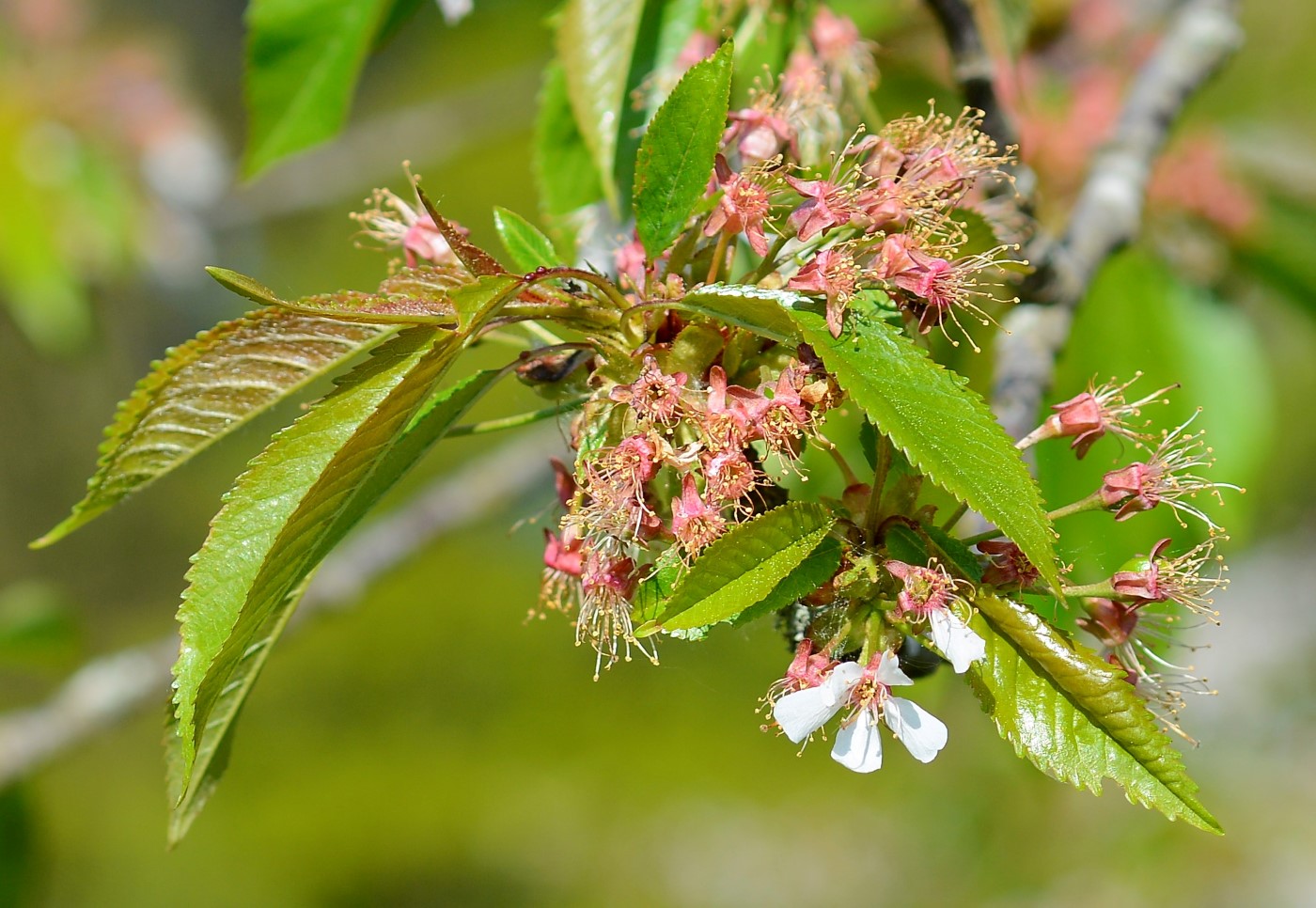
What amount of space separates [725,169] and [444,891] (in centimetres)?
462

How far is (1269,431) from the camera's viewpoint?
5.96 ft

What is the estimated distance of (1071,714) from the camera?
2.09 ft

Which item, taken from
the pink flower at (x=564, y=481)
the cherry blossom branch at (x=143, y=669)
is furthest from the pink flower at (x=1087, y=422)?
the cherry blossom branch at (x=143, y=669)

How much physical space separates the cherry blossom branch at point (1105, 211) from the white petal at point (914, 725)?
0.48 metres

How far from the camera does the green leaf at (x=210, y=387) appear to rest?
0.68 meters

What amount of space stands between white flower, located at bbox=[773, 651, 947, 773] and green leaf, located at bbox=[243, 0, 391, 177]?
2.78 feet

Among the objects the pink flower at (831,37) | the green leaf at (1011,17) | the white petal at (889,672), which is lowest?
the white petal at (889,672)

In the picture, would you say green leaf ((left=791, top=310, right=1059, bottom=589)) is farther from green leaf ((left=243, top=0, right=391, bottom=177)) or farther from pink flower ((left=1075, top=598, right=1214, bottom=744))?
green leaf ((left=243, top=0, right=391, bottom=177))

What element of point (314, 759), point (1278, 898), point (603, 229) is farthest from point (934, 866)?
point (603, 229)

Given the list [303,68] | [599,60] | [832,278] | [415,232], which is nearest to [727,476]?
[832,278]

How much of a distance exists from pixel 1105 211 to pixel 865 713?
0.95m

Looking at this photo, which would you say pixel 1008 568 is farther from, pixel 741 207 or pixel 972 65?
pixel 972 65

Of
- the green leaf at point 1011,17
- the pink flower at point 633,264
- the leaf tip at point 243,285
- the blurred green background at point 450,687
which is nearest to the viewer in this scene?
the leaf tip at point 243,285

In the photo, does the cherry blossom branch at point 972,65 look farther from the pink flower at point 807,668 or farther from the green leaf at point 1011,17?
the pink flower at point 807,668
